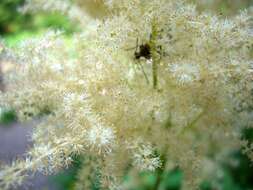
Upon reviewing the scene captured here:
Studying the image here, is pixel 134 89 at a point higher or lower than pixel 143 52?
lower

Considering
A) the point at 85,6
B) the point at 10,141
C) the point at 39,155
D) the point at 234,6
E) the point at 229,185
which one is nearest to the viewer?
the point at 39,155

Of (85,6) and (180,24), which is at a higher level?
(85,6)

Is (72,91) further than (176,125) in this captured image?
No

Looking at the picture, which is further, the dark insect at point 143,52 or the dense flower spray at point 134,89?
the dark insect at point 143,52

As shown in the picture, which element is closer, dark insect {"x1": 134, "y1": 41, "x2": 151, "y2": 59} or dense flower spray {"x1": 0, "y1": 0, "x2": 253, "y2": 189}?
dense flower spray {"x1": 0, "y1": 0, "x2": 253, "y2": 189}

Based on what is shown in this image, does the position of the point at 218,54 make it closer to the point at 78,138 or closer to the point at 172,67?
the point at 172,67

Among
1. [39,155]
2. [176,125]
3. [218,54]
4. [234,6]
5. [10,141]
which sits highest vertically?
[10,141]

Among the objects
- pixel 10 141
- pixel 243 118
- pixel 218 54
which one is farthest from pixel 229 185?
pixel 10 141

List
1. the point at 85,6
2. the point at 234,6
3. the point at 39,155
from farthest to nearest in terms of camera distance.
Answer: the point at 234,6 → the point at 85,6 → the point at 39,155
